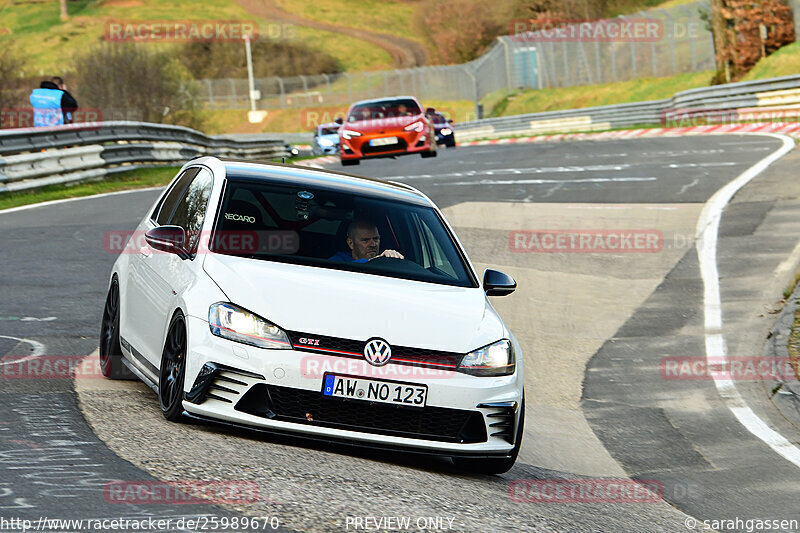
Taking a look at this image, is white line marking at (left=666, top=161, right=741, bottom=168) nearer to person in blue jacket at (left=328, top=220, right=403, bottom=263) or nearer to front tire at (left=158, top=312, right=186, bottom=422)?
person in blue jacket at (left=328, top=220, right=403, bottom=263)

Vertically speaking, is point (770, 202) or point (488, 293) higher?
point (488, 293)

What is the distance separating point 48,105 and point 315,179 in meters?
16.5

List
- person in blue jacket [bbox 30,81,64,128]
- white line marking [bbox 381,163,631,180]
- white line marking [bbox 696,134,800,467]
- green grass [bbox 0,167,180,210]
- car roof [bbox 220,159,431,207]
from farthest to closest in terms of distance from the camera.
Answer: white line marking [bbox 381,163,631,180]
person in blue jacket [bbox 30,81,64,128]
green grass [bbox 0,167,180,210]
white line marking [bbox 696,134,800,467]
car roof [bbox 220,159,431,207]

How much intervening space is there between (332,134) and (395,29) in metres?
102

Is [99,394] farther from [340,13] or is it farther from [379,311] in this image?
[340,13]

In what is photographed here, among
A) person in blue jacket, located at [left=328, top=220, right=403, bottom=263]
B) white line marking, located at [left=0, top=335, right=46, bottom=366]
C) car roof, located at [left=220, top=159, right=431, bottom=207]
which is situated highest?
car roof, located at [left=220, top=159, right=431, bottom=207]

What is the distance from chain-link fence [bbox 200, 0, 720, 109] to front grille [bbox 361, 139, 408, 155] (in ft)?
76.1

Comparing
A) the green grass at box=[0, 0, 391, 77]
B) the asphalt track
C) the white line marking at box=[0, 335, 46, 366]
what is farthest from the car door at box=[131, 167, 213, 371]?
the green grass at box=[0, 0, 391, 77]

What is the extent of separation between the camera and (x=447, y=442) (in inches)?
245

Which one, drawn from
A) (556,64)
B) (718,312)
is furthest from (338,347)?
(556,64)

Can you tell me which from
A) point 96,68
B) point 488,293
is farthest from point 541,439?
point 96,68

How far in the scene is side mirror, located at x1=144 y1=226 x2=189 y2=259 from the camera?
6883 mm

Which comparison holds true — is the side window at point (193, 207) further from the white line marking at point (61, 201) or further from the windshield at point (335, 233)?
the white line marking at point (61, 201)

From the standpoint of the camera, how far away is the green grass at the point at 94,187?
19688 mm
